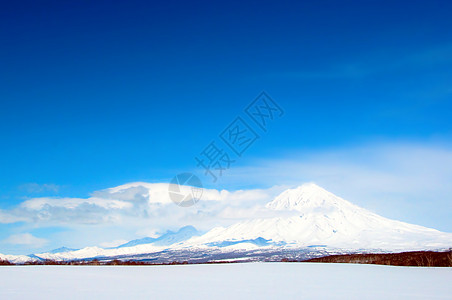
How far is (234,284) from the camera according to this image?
12195mm

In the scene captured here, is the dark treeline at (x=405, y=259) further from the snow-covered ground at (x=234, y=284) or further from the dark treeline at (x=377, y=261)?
the snow-covered ground at (x=234, y=284)

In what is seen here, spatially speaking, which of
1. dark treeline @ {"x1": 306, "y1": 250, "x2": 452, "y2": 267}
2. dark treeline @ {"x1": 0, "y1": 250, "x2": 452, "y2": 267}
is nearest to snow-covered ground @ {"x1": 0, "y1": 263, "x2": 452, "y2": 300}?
dark treeline @ {"x1": 306, "y1": 250, "x2": 452, "y2": 267}

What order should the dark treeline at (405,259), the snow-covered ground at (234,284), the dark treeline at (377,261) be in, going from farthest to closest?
the dark treeline at (405,259)
the dark treeline at (377,261)
the snow-covered ground at (234,284)

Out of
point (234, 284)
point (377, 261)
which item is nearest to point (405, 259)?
point (377, 261)

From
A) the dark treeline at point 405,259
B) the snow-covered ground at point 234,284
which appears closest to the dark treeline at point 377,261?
the dark treeline at point 405,259

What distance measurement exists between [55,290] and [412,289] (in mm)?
9093

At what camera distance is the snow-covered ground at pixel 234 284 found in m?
10.3

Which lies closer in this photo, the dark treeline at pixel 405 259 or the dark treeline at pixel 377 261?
the dark treeline at pixel 377 261

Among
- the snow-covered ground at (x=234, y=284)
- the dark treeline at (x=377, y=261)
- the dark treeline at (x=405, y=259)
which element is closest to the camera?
the snow-covered ground at (x=234, y=284)

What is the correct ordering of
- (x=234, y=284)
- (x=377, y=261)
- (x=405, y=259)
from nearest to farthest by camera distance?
1. (x=234, y=284)
2. (x=377, y=261)
3. (x=405, y=259)

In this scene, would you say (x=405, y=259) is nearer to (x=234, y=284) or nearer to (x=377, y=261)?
(x=377, y=261)

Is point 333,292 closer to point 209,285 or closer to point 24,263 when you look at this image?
point 209,285

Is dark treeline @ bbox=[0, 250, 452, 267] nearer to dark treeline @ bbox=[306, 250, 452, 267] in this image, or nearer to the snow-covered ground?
dark treeline @ bbox=[306, 250, 452, 267]

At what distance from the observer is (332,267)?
17.6 metres
